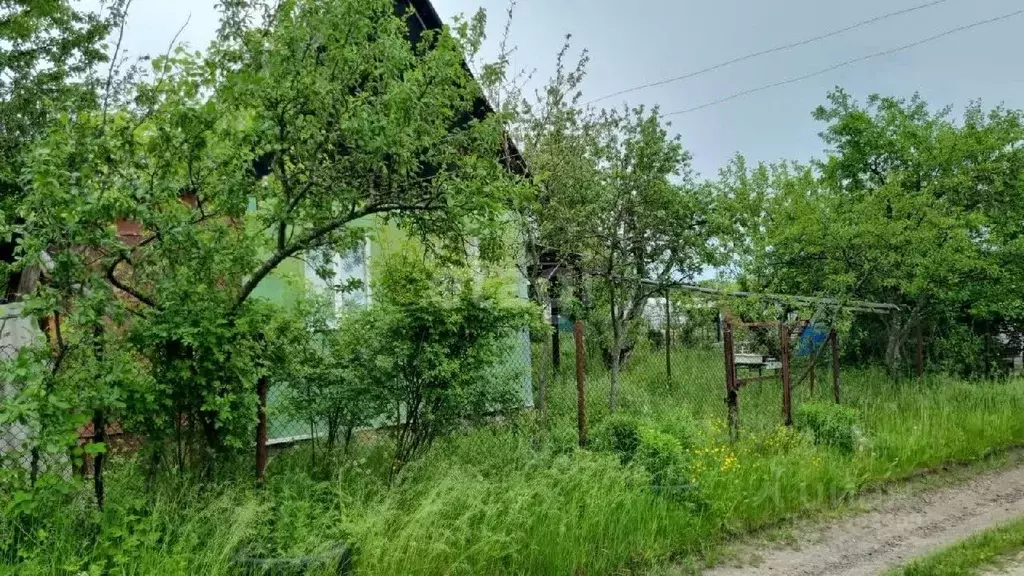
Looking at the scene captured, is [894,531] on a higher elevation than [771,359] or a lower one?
lower

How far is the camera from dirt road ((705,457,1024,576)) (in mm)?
5020

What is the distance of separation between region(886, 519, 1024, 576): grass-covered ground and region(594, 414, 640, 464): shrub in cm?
207

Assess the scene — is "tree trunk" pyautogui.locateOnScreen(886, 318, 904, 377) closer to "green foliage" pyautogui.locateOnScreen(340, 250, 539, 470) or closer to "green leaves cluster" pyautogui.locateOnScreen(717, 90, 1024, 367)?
"green leaves cluster" pyautogui.locateOnScreen(717, 90, 1024, 367)

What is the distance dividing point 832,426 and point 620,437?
2.65m

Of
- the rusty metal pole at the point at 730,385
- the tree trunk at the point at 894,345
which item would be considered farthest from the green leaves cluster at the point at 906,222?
the rusty metal pole at the point at 730,385

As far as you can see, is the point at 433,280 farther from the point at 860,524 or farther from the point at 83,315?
the point at 860,524

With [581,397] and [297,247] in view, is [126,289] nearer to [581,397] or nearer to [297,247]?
[297,247]

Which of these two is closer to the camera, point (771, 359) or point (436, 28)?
point (436, 28)

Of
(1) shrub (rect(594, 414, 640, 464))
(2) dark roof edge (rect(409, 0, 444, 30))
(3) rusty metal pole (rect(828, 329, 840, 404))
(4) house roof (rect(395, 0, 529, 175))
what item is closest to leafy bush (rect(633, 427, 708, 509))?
(1) shrub (rect(594, 414, 640, 464))

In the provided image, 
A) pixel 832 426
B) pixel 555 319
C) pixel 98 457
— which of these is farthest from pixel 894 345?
pixel 98 457

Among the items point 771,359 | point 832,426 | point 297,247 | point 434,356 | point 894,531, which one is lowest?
point 894,531

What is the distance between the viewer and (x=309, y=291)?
6.09 metres

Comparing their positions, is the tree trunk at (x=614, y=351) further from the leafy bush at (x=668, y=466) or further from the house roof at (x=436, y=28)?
the leafy bush at (x=668, y=466)

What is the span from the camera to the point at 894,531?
18.9ft
